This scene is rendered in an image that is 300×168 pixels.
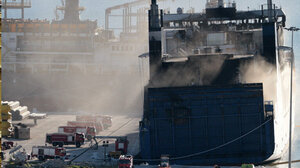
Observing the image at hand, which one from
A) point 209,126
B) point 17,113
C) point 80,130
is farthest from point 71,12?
point 209,126

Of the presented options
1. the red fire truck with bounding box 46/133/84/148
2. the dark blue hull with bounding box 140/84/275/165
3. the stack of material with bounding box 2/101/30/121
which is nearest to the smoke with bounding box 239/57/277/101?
the dark blue hull with bounding box 140/84/275/165

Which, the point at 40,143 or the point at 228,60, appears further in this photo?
the point at 40,143

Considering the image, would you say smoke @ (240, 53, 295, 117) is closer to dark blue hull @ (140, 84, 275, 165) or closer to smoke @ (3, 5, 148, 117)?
dark blue hull @ (140, 84, 275, 165)

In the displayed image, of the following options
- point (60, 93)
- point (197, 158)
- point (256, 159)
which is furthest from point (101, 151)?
point (60, 93)

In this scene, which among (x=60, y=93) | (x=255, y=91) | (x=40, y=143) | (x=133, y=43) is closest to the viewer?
(x=255, y=91)

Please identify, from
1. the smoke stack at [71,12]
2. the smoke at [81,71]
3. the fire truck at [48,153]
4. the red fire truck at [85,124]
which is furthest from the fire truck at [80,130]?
the smoke stack at [71,12]

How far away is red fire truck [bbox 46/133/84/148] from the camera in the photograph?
59625 mm

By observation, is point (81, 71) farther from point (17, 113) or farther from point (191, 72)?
point (191, 72)

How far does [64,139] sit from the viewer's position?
59812mm

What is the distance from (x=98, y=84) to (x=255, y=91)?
8003cm

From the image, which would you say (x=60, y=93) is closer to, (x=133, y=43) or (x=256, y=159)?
(x=133, y=43)

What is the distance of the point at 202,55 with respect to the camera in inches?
2122

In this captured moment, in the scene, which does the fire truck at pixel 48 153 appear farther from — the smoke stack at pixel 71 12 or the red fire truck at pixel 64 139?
the smoke stack at pixel 71 12

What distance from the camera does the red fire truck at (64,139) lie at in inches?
2347
